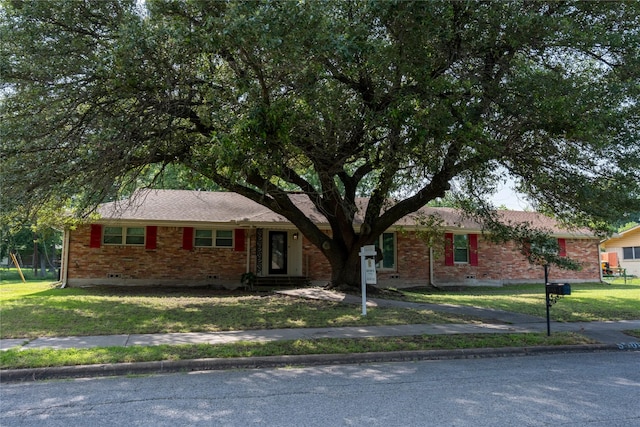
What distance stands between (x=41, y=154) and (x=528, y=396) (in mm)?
9807

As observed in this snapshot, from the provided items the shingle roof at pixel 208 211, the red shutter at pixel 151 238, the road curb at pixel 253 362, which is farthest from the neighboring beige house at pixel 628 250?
the red shutter at pixel 151 238

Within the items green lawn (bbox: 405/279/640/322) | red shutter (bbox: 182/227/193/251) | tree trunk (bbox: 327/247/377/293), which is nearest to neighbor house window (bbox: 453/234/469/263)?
green lawn (bbox: 405/279/640/322)

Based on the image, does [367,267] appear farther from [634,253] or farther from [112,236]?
[634,253]

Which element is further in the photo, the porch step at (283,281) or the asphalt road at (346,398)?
the porch step at (283,281)

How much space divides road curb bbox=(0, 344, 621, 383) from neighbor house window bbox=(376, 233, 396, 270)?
12.4 meters

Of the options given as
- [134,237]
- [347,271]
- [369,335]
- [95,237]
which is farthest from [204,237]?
[369,335]

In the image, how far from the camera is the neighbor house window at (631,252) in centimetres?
3334

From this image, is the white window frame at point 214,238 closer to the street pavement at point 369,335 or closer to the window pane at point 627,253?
the street pavement at point 369,335

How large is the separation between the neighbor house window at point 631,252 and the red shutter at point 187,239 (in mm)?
31566

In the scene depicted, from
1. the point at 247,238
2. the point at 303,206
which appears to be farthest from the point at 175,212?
the point at 303,206

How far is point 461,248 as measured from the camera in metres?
22.6

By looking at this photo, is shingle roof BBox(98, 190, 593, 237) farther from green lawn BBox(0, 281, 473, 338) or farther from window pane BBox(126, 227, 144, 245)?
green lawn BBox(0, 281, 473, 338)

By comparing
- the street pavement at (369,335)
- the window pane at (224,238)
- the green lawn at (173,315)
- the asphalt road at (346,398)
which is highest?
the window pane at (224,238)

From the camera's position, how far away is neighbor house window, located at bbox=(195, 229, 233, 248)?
1927cm
